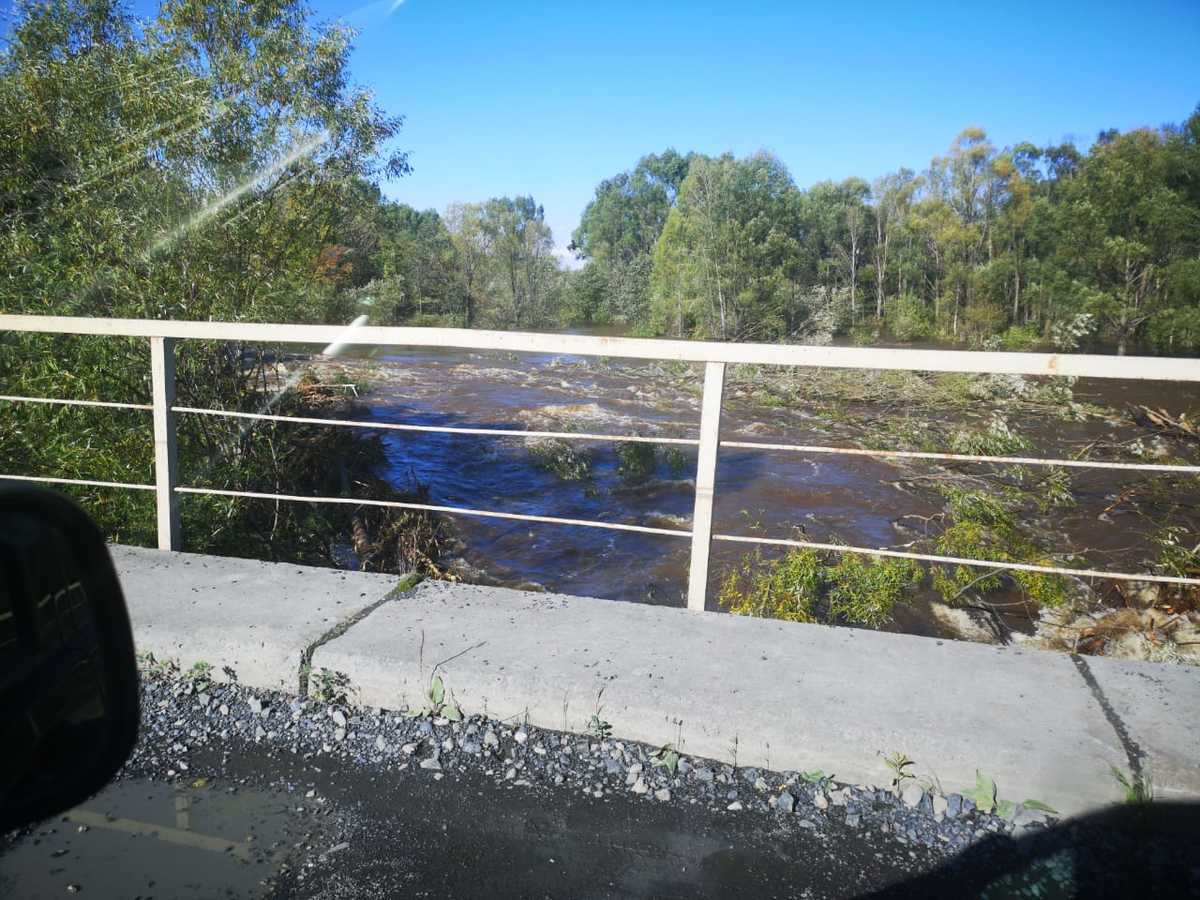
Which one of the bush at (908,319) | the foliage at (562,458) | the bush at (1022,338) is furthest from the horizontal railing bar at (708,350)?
the bush at (908,319)

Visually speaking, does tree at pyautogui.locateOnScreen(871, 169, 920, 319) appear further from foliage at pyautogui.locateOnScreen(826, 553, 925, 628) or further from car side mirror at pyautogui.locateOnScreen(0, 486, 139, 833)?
car side mirror at pyautogui.locateOnScreen(0, 486, 139, 833)

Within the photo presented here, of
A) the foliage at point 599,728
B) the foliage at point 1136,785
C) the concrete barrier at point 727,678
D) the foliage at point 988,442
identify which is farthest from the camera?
the foliage at point 988,442

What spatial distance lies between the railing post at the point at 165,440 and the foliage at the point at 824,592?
3509 millimetres

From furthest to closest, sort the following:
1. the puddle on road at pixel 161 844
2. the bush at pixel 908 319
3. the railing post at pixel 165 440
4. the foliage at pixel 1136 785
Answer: the bush at pixel 908 319
the railing post at pixel 165 440
the foliage at pixel 1136 785
the puddle on road at pixel 161 844

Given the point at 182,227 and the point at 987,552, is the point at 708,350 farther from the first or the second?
the point at 182,227

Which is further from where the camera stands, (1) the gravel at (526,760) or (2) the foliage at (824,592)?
(2) the foliage at (824,592)

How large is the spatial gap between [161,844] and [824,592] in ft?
17.2

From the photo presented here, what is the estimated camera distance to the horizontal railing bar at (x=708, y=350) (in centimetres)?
262

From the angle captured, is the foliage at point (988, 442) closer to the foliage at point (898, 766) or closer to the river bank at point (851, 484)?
the river bank at point (851, 484)

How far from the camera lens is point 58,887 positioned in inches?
69.0

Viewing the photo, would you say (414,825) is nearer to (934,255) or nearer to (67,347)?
(67,347)

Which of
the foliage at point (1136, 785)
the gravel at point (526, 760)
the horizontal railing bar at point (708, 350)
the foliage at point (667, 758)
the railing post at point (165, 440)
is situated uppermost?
the horizontal railing bar at point (708, 350)

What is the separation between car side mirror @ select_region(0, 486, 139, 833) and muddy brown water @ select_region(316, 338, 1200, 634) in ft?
19.1

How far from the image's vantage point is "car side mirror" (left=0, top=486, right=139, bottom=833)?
95cm
